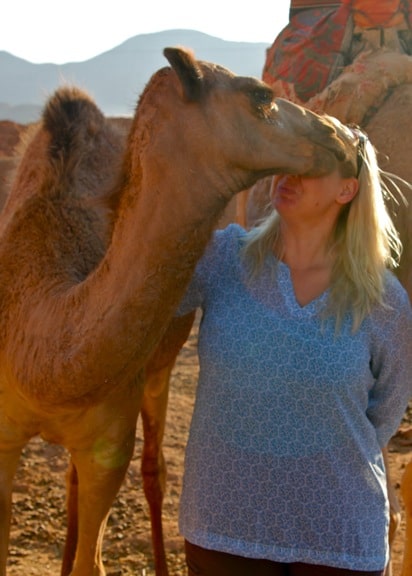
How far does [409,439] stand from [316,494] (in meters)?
3.34

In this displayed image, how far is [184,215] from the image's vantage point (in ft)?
6.69

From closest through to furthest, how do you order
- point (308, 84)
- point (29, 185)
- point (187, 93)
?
point (187, 93), point (29, 185), point (308, 84)

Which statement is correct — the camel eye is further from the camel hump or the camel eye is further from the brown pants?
the camel hump

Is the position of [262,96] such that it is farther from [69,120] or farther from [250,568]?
[69,120]

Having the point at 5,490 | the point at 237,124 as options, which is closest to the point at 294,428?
the point at 237,124

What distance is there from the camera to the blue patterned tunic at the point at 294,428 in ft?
7.07

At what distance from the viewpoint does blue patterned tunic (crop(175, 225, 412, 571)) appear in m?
2.15

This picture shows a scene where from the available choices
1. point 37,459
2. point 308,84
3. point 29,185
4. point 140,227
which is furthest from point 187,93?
point 37,459

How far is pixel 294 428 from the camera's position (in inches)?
84.9

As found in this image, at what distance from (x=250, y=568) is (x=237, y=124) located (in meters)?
1.11

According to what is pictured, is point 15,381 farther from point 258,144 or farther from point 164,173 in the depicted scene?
point 258,144

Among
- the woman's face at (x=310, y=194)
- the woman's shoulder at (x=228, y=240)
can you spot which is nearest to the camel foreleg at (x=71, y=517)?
the woman's shoulder at (x=228, y=240)

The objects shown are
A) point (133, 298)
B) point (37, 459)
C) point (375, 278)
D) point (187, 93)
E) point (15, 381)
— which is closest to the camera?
point (187, 93)

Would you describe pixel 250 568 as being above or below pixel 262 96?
below
